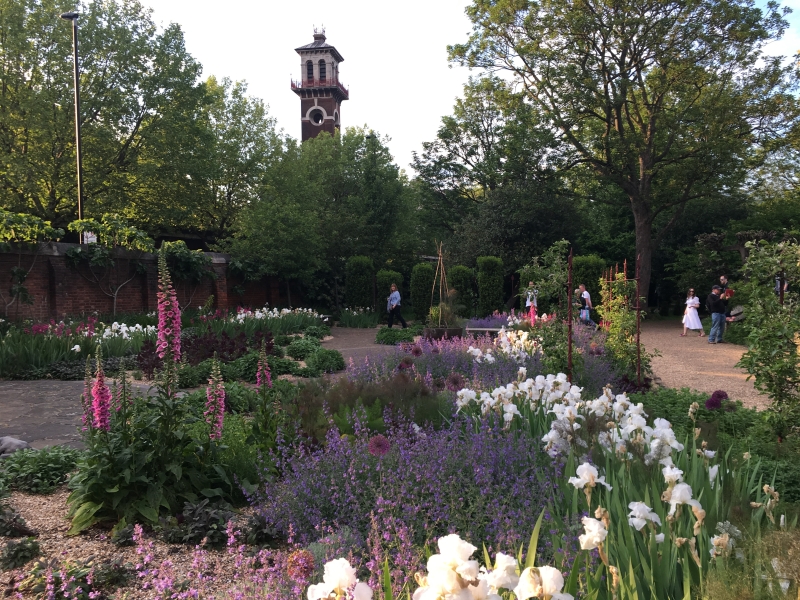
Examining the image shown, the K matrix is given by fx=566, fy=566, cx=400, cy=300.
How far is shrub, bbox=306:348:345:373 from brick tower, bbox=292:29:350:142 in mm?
42868

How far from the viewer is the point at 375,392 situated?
4969 millimetres

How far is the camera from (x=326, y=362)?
9.97m

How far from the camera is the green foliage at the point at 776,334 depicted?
462 cm

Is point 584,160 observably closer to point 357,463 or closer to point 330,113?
point 357,463

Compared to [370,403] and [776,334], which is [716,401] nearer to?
[776,334]

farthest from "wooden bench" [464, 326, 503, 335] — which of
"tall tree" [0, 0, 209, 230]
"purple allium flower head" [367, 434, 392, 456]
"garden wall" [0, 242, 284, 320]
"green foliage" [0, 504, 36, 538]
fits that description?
"tall tree" [0, 0, 209, 230]

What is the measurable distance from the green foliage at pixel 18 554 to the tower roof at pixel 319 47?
5294 centimetres

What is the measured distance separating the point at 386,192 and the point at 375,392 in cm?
2471

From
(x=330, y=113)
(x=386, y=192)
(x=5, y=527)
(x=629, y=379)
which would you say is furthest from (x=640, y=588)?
(x=330, y=113)

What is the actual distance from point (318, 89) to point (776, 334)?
165ft

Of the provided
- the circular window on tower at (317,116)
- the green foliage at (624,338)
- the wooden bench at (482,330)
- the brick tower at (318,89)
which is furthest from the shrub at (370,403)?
the circular window on tower at (317,116)

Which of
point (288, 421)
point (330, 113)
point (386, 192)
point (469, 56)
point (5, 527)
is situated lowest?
point (5, 527)

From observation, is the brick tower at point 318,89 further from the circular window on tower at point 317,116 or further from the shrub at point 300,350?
the shrub at point 300,350

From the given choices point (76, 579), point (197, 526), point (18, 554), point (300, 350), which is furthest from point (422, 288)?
point (76, 579)
